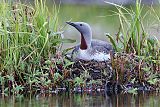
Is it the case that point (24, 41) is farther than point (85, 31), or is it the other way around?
point (85, 31)

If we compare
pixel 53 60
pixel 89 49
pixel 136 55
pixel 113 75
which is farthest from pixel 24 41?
pixel 136 55

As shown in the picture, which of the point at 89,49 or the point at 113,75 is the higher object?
the point at 89,49

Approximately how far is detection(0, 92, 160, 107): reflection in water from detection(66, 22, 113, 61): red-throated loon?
776 mm

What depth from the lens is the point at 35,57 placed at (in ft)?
37.8

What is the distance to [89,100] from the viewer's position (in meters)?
A: 10.8

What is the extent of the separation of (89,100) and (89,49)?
4.52 feet

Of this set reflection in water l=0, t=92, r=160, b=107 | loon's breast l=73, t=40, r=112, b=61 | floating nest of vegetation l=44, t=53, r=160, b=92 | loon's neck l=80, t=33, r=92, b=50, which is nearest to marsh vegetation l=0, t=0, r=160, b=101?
floating nest of vegetation l=44, t=53, r=160, b=92

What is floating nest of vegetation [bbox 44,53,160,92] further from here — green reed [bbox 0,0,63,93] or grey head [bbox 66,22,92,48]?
grey head [bbox 66,22,92,48]

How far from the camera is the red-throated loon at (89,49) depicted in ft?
38.8

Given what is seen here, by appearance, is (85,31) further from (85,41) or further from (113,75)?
(113,75)

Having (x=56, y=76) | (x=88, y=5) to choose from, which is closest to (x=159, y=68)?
(x=56, y=76)

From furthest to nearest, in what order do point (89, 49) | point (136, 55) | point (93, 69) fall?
1. point (89, 49)
2. point (136, 55)
3. point (93, 69)

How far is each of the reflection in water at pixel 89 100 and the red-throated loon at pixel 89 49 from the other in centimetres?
78

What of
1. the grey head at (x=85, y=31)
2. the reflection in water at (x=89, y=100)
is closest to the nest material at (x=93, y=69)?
the reflection in water at (x=89, y=100)
